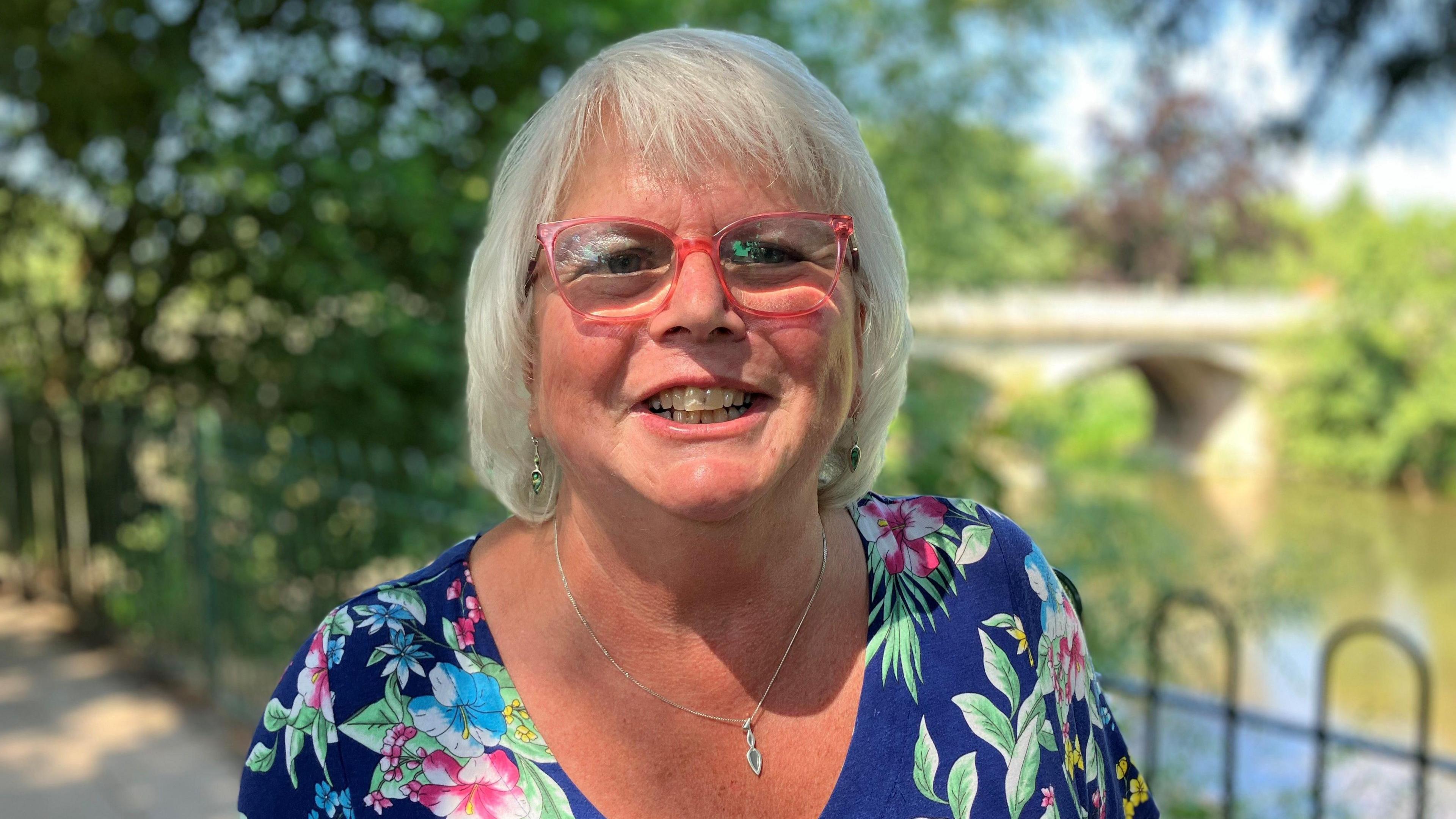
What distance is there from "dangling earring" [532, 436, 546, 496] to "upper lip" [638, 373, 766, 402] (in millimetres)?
250

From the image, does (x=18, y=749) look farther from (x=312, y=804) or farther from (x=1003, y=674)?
(x=1003, y=674)

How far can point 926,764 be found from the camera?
1.22 m

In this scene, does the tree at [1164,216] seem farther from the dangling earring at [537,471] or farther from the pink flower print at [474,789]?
the pink flower print at [474,789]

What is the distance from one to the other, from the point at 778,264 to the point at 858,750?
486 mm

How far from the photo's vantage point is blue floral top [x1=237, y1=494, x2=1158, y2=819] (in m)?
1.14

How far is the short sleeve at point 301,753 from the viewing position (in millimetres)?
1126

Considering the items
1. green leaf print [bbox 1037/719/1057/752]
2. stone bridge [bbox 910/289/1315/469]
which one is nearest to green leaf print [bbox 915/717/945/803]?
green leaf print [bbox 1037/719/1057/752]

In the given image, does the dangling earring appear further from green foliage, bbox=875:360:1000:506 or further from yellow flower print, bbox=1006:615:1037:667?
green foliage, bbox=875:360:1000:506

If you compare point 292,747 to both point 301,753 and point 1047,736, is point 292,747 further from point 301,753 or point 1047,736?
point 1047,736

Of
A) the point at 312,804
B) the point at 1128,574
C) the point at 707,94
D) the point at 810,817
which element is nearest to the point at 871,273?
the point at 707,94

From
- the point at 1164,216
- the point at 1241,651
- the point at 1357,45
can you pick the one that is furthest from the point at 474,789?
the point at 1164,216

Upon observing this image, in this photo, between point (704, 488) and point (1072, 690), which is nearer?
point (704, 488)

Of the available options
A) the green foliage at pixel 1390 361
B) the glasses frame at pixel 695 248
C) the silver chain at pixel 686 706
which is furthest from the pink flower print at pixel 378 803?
the green foliage at pixel 1390 361

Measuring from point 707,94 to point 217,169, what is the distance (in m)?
4.52
